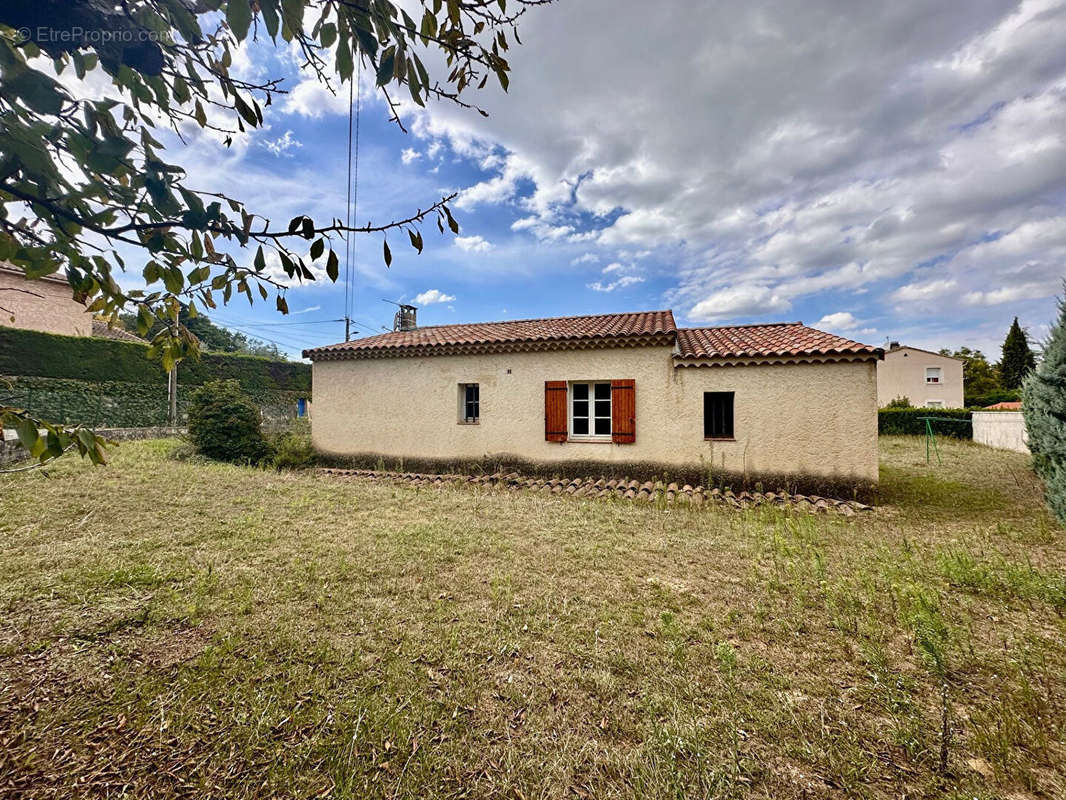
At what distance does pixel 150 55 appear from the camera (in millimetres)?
1267

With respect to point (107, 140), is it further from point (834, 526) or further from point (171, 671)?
point (834, 526)

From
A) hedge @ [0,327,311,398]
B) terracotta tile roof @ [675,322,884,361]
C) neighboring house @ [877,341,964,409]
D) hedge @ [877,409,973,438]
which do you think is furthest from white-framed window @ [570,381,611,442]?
neighboring house @ [877,341,964,409]

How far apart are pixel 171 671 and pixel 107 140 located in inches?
116

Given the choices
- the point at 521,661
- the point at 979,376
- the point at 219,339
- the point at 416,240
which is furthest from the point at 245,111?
the point at 979,376

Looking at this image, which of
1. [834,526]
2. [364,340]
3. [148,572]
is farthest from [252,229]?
[364,340]

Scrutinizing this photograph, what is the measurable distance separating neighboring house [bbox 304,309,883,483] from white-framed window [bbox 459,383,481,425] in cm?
3

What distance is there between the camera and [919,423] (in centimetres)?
1923

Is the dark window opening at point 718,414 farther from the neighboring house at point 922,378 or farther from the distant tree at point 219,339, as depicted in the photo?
the neighboring house at point 922,378

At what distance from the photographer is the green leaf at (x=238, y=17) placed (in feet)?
3.68

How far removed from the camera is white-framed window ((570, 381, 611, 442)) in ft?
30.7

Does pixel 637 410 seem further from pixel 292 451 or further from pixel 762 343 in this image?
pixel 292 451

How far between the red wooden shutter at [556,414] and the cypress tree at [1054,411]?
23.3 feet

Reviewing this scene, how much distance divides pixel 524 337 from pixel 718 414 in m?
4.45

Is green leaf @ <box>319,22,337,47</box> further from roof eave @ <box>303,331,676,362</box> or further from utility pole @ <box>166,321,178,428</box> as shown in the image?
utility pole @ <box>166,321,178,428</box>
